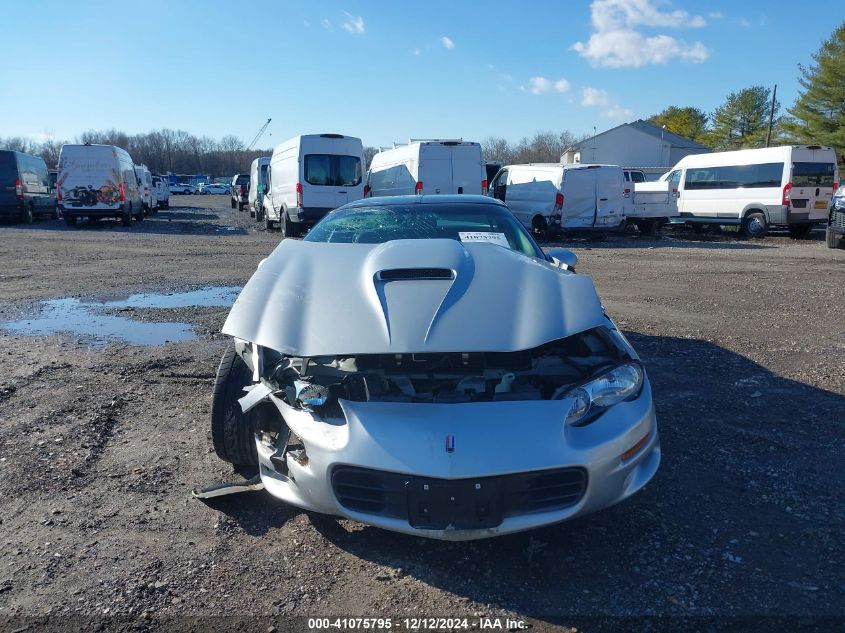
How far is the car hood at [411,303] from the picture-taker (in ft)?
9.68

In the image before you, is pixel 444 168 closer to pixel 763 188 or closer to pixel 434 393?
pixel 763 188

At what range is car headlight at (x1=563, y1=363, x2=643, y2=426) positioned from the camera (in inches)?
114

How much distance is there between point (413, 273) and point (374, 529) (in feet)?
4.30

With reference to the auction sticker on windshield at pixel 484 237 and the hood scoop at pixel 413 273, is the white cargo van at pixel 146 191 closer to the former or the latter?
the auction sticker on windshield at pixel 484 237

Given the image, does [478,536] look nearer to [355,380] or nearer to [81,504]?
[355,380]

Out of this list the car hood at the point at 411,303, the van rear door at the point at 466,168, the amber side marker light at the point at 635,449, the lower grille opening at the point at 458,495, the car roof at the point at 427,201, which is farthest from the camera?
the van rear door at the point at 466,168

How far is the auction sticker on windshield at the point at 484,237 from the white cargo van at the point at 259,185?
855 inches

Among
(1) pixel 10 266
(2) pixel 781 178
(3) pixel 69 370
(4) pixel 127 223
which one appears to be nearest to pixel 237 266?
(1) pixel 10 266

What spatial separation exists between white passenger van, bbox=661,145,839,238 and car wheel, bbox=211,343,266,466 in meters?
19.5

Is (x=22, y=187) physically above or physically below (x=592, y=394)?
above

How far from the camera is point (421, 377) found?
3057 millimetres

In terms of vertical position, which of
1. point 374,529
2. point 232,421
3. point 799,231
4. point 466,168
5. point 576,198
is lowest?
point 374,529

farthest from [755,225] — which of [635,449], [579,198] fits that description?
[635,449]

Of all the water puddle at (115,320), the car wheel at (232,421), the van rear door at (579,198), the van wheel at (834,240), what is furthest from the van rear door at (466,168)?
the car wheel at (232,421)
